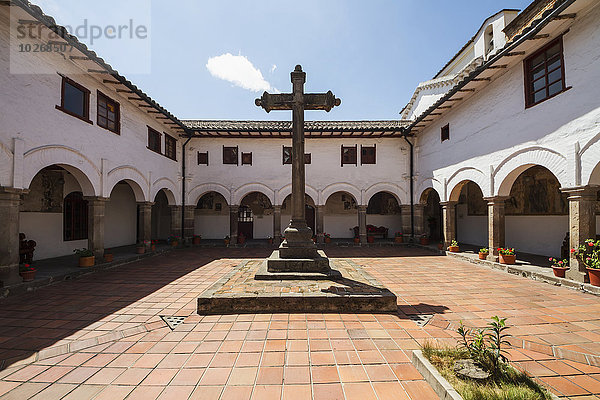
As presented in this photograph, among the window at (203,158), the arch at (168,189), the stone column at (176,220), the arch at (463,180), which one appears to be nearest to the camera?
the arch at (463,180)

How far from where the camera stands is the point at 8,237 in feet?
19.8

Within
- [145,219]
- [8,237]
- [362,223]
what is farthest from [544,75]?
[145,219]

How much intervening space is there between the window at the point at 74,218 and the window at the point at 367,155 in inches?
513

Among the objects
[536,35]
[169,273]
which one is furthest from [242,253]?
[536,35]

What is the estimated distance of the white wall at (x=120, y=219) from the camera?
1244cm

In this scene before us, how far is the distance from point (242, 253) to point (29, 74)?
28.2 ft

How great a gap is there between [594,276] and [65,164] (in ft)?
43.5

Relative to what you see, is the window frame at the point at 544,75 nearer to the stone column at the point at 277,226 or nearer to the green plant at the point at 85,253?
the stone column at the point at 277,226

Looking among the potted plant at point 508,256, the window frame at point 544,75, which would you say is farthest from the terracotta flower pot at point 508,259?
the window frame at point 544,75

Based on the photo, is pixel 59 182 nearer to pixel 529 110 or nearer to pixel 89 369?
pixel 89 369

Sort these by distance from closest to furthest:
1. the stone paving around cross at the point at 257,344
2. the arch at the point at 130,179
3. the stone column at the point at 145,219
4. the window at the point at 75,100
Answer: the stone paving around cross at the point at 257,344, the window at the point at 75,100, the arch at the point at 130,179, the stone column at the point at 145,219

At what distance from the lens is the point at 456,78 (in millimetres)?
15148

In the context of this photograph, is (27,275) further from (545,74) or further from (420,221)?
(420,221)

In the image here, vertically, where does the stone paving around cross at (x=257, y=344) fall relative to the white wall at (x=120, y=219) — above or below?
below
